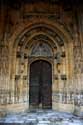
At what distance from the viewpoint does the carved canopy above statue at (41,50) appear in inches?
356

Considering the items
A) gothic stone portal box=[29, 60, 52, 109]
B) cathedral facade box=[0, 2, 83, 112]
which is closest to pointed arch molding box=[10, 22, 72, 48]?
cathedral facade box=[0, 2, 83, 112]

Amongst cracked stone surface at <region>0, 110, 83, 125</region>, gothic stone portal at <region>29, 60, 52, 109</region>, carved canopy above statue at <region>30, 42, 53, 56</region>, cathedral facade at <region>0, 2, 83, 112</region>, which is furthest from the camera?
carved canopy above statue at <region>30, 42, 53, 56</region>

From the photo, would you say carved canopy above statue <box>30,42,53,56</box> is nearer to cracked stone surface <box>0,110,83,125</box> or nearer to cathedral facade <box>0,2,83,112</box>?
cathedral facade <box>0,2,83,112</box>

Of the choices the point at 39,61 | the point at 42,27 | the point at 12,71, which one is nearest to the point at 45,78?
→ the point at 39,61

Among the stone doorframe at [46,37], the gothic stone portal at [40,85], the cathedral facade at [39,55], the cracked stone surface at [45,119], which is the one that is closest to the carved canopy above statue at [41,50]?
the cathedral facade at [39,55]

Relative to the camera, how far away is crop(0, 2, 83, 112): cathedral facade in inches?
329

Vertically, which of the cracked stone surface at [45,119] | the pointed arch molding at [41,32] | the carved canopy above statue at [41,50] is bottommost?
the cracked stone surface at [45,119]

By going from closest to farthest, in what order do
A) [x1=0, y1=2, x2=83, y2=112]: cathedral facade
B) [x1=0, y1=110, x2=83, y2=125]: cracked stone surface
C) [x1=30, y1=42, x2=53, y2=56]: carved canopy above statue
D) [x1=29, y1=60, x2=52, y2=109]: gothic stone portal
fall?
1. [x1=0, y1=110, x2=83, y2=125]: cracked stone surface
2. [x1=0, y1=2, x2=83, y2=112]: cathedral facade
3. [x1=29, y1=60, x2=52, y2=109]: gothic stone portal
4. [x1=30, y1=42, x2=53, y2=56]: carved canopy above statue

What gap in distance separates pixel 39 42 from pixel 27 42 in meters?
0.53

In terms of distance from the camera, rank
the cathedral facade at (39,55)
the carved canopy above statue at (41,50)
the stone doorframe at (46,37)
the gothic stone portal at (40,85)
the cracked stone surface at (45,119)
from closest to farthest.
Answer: the cracked stone surface at (45,119), the cathedral facade at (39,55), the stone doorframe at (46,37), the gothic stone portal at (40,85), the carved canopy above statue at (41,50)

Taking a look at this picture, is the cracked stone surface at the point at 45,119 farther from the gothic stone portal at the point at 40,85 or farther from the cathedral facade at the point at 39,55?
the gothic stone portal at the point at 40,85

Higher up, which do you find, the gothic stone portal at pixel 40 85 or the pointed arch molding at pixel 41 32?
the pointed arch molding at pixel 41 32

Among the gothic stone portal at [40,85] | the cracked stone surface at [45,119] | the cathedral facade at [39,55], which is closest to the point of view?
the cracked stone surface at [45,119]

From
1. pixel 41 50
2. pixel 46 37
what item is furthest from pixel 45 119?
pixel 46 37
